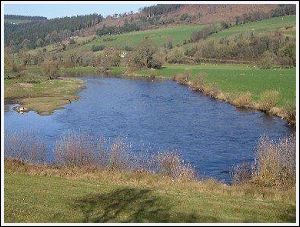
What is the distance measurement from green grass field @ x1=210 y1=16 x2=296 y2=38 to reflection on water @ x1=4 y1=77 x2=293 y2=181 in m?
34.6

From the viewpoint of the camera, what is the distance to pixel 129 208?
10.7 meters

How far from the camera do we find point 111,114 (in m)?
28.9

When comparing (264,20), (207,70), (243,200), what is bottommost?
(243,200)

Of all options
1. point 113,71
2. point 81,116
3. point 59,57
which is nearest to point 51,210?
point 81,116

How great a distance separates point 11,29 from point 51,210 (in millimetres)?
88955

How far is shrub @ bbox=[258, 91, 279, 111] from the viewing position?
30442 mm

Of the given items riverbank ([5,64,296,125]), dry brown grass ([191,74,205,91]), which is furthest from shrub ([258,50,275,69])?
dry brown grass ([191,74,205,91])

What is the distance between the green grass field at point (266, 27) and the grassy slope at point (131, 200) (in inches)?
2146

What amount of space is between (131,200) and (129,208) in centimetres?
77

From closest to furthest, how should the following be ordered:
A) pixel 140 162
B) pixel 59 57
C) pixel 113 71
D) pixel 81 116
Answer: pixel 140 162, pixel 81 116, pixel 113 71, pixel 59 57

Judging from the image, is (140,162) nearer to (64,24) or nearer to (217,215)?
(217,215)

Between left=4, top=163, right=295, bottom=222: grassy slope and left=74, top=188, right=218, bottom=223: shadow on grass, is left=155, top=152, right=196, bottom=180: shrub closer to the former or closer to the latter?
left=4, top=163, right=295, bottom=222: grassy slope

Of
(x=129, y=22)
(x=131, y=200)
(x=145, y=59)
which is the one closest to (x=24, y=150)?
(x=131, y=200)

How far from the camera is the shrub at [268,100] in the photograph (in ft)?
99.9
